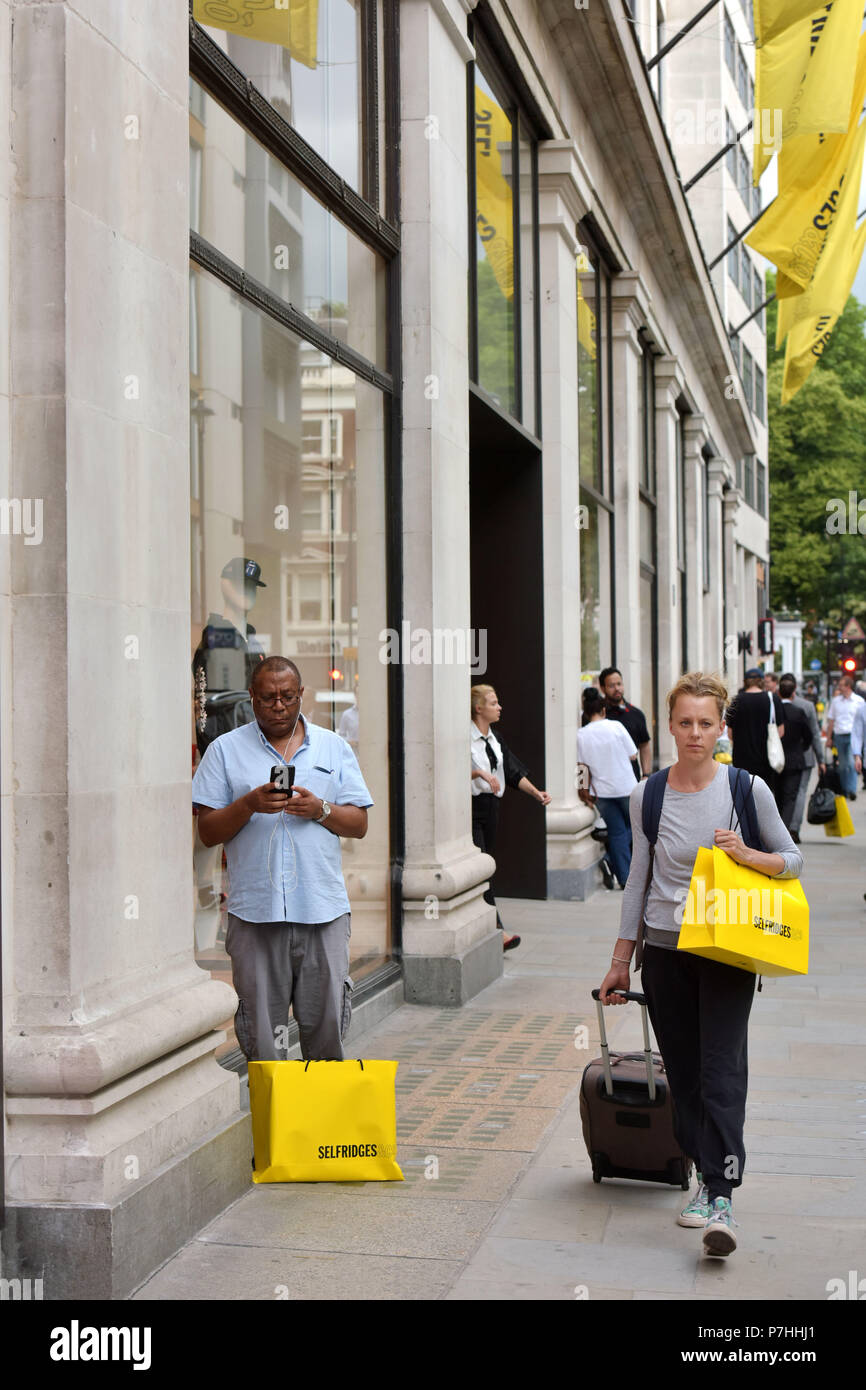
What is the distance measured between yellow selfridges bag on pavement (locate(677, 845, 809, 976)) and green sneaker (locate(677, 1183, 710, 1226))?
2.80 ft

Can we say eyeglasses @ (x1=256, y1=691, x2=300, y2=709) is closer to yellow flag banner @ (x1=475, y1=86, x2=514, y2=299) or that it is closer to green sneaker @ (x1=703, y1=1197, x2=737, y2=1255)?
green sneaker @ (x1=703, y1=1197, x2=737, y2=1255)

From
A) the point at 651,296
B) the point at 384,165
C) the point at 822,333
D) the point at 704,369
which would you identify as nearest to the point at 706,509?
the point at 704,369

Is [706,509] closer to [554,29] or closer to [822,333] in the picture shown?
[822,333]

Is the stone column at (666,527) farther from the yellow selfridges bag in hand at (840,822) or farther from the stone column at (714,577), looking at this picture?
the stone column at (714,577)

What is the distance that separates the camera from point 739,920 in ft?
16.0

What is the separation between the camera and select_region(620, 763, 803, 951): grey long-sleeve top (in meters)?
5.19

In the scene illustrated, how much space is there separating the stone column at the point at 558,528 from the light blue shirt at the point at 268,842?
28.2ft

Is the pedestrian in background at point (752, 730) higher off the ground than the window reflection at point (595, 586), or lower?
lower

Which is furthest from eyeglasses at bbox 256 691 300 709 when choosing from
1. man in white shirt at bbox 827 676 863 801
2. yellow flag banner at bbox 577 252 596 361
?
man in white shirt at bbox 827 676 863 801

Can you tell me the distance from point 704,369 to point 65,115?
25327 millimetres

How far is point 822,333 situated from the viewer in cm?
1891

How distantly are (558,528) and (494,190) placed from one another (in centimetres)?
310

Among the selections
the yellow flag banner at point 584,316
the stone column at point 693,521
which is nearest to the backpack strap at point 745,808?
the yellow flag banner at point 584,316

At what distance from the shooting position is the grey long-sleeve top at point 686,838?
5.19 meters
